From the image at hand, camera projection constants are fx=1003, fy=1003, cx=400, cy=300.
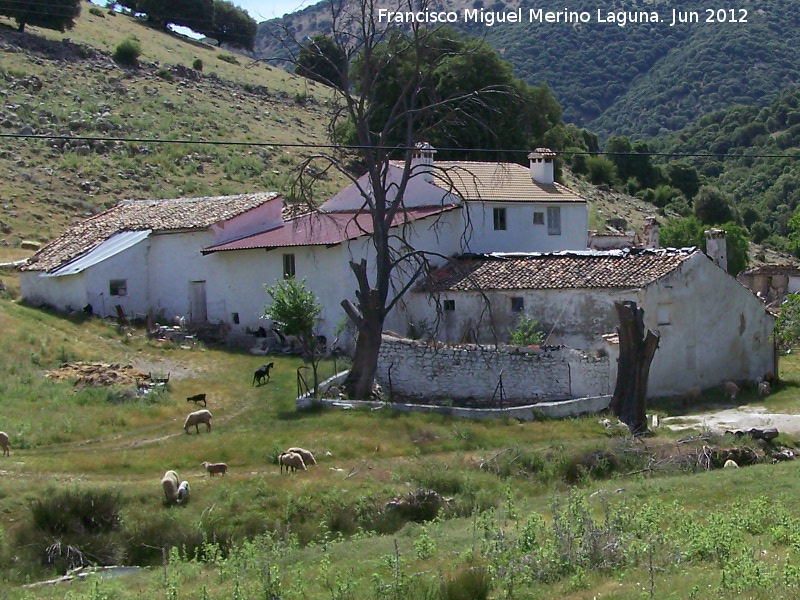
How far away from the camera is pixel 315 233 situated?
3569cm

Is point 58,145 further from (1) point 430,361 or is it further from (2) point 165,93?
(1) point 430,361

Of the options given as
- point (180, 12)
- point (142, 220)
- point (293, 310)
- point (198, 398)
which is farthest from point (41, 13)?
point (198, 398)

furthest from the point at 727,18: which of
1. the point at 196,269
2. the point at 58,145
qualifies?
the point at 196,269

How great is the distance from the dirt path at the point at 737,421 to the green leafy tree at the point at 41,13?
57.0 metres

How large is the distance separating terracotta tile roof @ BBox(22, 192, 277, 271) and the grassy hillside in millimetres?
2680

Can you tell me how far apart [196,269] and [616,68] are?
84.5 meters

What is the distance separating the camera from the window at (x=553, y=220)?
40.0 metres

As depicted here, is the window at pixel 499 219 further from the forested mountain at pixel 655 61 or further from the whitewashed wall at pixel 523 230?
the forested mountain at pixel 655 61

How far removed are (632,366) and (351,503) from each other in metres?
9.95

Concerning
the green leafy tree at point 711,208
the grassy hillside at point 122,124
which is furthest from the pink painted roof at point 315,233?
the green leafy tree at point 711,208

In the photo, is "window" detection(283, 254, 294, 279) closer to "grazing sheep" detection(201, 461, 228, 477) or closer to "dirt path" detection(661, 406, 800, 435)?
"dirt path" detection(661, 406, 800, 435)

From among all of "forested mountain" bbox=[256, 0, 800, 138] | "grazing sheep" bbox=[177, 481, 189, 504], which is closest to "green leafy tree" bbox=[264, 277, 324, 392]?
"grazing sheep" bbox=[177, 481, 189, 504]

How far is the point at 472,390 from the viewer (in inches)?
1106

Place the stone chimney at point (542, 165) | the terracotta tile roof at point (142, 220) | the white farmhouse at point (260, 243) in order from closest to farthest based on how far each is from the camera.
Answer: the white farmhouse at point (260, 243)
the terracotta tile roof at point (142, 220)
the stone chimney at point (542, 165)
